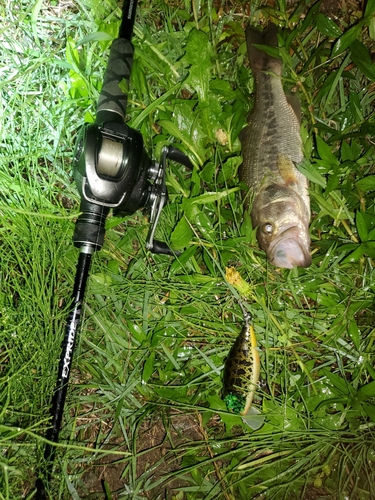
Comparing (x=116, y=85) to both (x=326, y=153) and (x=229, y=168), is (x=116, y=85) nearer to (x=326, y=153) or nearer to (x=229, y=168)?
(x=229, y=168)

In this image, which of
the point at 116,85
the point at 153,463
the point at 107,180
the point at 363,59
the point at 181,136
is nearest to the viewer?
the point at 107,180

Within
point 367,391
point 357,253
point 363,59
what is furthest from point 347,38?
point 367,391

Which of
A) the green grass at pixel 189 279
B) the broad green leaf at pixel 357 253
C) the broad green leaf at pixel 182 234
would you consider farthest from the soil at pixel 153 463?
the broad green leaf at pixel 357 253

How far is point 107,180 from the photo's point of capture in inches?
80.4

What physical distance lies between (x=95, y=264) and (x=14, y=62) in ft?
5.32

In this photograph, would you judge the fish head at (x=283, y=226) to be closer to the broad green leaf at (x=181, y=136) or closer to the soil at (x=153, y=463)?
the broad green leaf at (x=181, y=136)

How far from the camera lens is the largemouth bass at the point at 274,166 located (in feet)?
8.04

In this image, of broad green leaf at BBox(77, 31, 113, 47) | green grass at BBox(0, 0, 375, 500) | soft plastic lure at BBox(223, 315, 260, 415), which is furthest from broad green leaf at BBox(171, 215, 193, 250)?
broad green leaf at BBox(77, 31, 113, 47)

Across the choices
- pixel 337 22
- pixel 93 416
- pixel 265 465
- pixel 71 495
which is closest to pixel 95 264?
pixel 93 416

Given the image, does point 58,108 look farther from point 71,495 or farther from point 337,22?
point 71,495

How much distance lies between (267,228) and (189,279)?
0.60 m

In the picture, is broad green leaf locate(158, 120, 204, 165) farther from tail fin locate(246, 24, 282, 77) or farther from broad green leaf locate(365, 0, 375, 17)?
broad green leaf locate(365, 0, 375, 17)

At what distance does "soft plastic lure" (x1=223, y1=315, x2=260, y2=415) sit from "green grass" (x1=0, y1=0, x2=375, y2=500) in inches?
5.2

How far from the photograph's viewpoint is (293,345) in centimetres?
252
